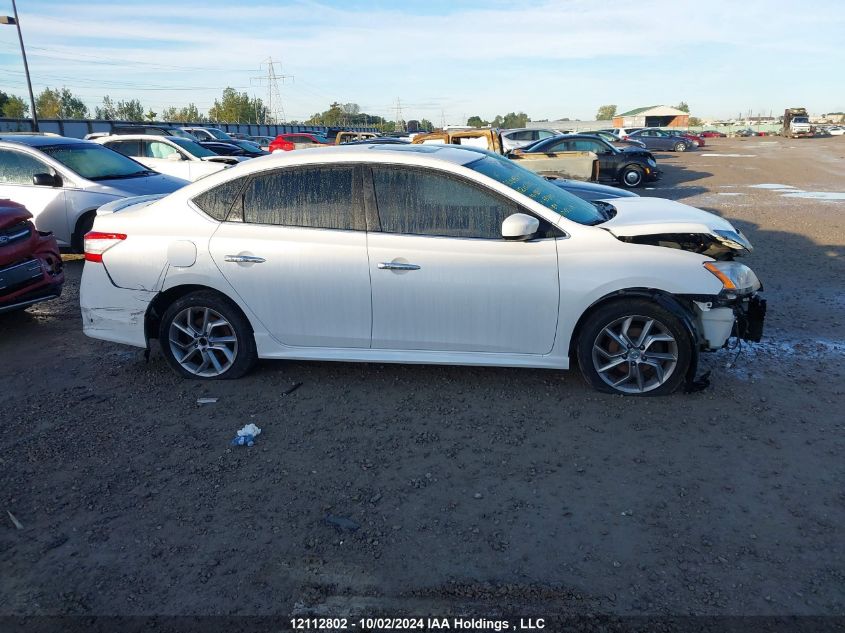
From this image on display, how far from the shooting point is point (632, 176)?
19.6 metres

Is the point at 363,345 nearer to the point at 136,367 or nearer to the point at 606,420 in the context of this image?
the point at 606,420

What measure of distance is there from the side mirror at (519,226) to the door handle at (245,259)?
1.76 meters

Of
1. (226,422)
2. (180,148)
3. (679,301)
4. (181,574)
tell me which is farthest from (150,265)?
(180,148)

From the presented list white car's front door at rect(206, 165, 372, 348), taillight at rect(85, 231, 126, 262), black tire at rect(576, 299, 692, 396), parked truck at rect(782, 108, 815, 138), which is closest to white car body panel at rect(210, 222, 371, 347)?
white car's front door at rect(206, 165, 372, 348)

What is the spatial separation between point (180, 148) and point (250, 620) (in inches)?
550

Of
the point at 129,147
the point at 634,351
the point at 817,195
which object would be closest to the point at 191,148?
the point at 129,147

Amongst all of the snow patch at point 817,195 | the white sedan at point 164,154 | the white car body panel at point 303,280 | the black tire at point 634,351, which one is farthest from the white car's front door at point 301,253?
the snow patch at point 817,195

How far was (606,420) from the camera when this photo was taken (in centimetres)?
416

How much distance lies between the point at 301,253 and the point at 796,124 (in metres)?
75.4

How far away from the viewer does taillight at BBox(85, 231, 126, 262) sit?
4.92 meters

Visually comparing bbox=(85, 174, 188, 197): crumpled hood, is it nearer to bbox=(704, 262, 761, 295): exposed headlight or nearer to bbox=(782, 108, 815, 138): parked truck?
bbox=(704, 262, 761, 295): exposed headlight

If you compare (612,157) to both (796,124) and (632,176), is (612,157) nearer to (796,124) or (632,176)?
(632,176)

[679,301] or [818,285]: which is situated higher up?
[679,301]

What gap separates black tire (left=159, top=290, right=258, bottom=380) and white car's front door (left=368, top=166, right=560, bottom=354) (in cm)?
107
